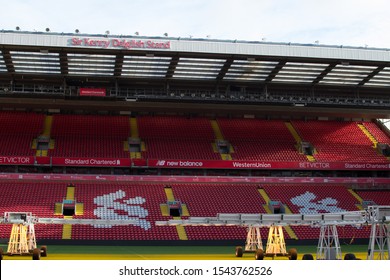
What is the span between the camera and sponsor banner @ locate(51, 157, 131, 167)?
53.8 metres

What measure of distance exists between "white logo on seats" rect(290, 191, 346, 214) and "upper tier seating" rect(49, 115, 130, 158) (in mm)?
17807

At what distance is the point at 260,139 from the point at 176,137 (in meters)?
9.46

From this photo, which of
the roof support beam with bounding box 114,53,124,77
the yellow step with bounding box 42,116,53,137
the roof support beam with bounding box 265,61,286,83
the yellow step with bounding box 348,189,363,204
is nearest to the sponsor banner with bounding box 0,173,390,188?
the yellow step with bounding box 348,189,363,204

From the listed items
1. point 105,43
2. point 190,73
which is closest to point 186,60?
point 190,73

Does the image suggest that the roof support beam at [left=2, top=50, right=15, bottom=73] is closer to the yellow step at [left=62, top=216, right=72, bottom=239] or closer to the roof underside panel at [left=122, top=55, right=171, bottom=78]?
the roof underside panel at [left=122, top=55, right=171, bottom=78]

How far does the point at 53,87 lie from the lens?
55469 mm

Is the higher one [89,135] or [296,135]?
[296,135]

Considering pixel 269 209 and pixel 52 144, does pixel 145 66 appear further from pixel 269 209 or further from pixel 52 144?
pixel 269 209

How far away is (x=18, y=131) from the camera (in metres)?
57.8

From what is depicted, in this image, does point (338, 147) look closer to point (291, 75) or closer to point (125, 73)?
point (291, 75)

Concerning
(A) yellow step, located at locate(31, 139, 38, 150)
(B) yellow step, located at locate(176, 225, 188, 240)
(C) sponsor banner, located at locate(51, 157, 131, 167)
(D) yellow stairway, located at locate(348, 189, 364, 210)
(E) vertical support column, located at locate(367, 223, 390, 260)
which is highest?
(A) yellow step, located at locate(31, 139, 38, 150)

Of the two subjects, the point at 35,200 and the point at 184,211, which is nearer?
the point at 35,200
